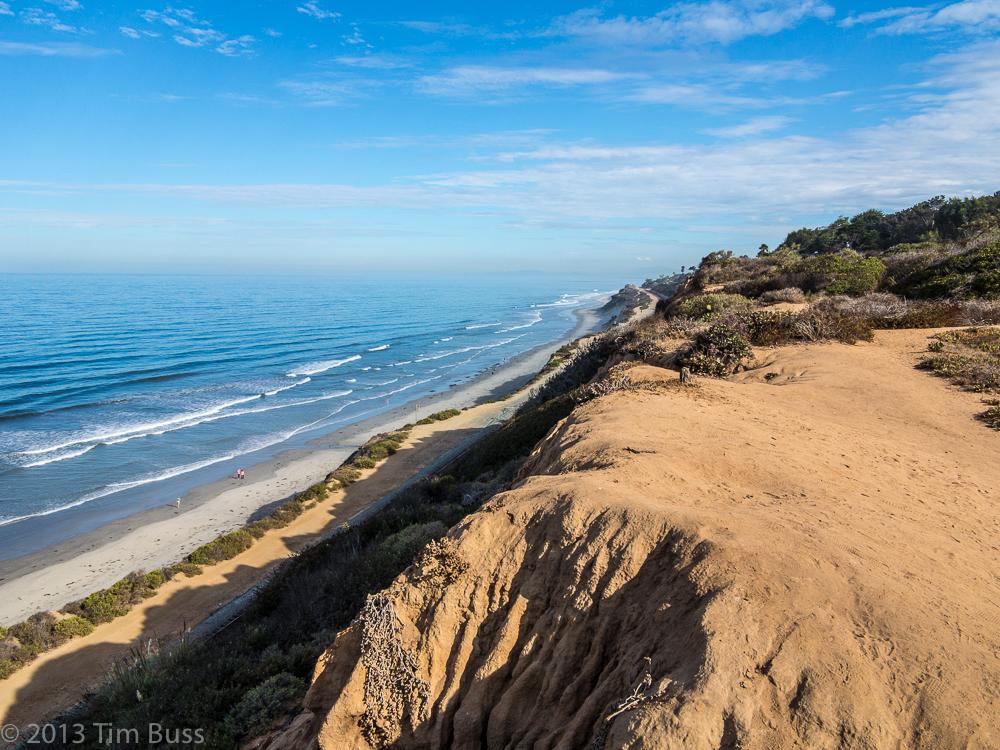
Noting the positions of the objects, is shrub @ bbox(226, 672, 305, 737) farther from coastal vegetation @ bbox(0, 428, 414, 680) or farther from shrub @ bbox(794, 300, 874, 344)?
shrub @ bbox(794, 300, 874, 344)

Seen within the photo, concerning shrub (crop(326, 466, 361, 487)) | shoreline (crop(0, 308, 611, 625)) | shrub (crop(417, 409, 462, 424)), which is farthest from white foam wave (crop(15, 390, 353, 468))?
shrub (crop(326, 466, 361, 487))

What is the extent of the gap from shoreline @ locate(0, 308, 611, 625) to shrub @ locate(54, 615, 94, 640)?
5.71 ft

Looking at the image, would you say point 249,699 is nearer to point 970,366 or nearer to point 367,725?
point 367,725

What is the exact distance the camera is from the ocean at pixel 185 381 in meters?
25.1

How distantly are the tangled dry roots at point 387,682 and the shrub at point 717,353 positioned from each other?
9.71 meters

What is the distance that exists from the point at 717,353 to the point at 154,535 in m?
18.0

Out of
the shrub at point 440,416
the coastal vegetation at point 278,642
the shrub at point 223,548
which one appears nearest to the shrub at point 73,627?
the shrub at point 223,548

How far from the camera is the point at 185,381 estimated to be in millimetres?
40969

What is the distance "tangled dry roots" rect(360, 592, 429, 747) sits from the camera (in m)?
4.78

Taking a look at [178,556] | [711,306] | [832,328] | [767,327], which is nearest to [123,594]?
[178,556]

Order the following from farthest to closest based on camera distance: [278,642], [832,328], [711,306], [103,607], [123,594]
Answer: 1. [711,306]
2. [832,328]
3. [123,594]
4. [103,607]
5. [278,642]

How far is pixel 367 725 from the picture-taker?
4.80 meters

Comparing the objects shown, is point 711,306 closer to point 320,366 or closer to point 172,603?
point 172,603

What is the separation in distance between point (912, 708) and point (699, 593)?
4.28 feet
